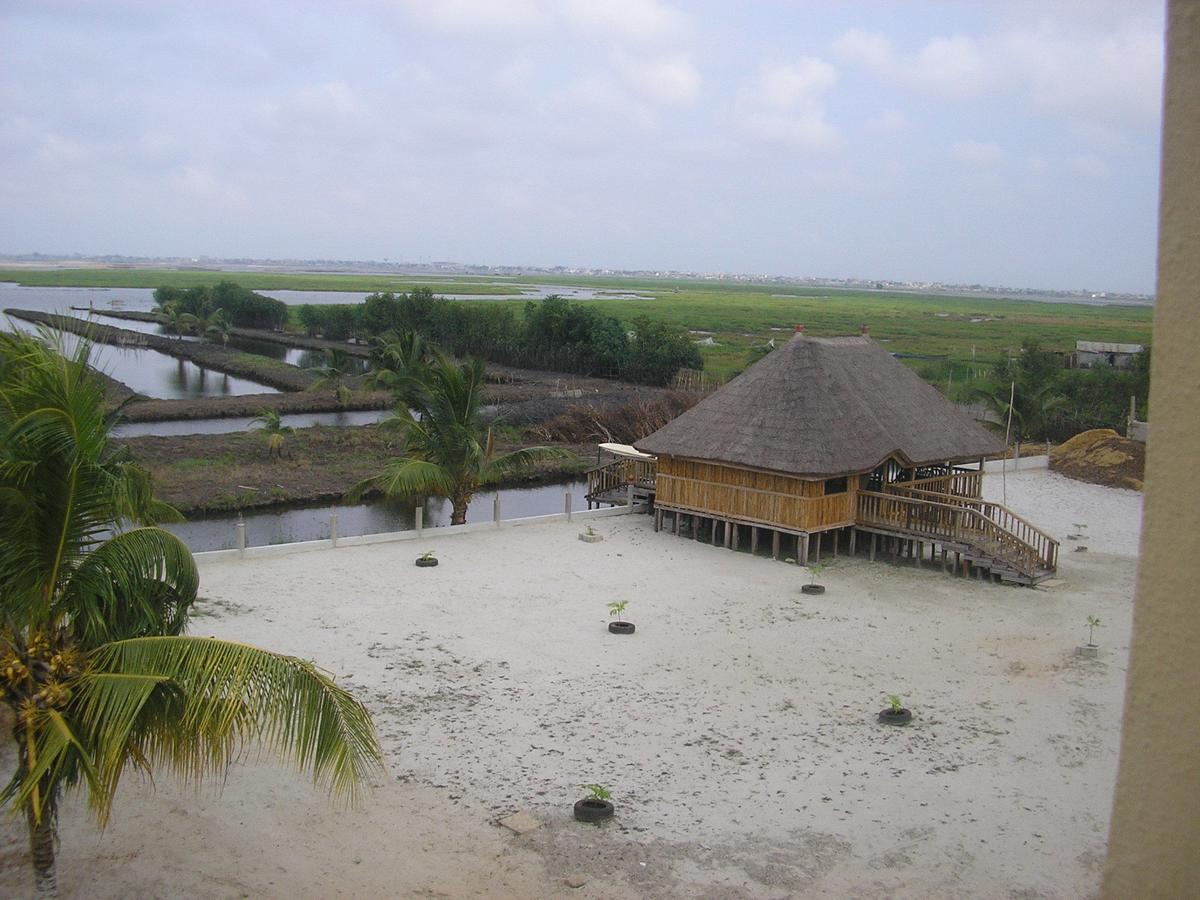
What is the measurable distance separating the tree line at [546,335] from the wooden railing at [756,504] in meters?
31.5

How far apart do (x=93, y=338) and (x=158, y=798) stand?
458 centimetres

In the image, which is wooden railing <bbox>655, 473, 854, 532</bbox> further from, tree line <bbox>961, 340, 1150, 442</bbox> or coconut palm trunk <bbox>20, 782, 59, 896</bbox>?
tree line <bbox>961, 340, 1150, 442</bbox>

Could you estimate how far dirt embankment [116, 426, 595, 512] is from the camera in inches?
1081

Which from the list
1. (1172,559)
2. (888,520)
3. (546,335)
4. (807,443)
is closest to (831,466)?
(807,443)

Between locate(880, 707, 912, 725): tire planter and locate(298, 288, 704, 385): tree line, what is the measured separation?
40.3 meters

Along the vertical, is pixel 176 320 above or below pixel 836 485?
above

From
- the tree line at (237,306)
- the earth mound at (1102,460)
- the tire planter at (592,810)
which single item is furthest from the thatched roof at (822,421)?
the tree line at (237,306)

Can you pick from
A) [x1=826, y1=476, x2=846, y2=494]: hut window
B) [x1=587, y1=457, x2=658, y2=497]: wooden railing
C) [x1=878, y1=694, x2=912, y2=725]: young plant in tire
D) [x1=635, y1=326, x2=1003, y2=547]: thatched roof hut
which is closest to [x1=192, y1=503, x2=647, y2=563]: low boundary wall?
[x1=587, y1=457, x2=658, y2=497]: wooden railing

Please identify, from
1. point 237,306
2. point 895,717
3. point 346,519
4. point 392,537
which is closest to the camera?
point 895,717

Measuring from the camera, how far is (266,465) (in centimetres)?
3097

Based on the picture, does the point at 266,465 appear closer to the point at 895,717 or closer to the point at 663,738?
the point at 663,738

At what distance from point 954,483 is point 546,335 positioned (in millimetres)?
39721

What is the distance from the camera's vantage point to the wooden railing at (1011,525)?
18.8m

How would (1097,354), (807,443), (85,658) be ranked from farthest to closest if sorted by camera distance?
(1097,354) < (807,443) < (85,658)
